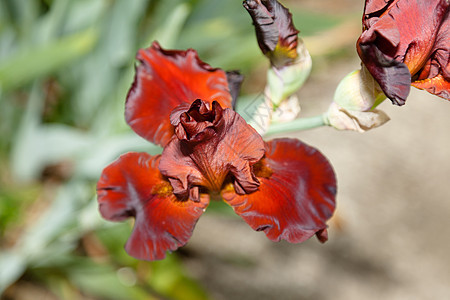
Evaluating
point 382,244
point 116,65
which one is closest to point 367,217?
point 382,244

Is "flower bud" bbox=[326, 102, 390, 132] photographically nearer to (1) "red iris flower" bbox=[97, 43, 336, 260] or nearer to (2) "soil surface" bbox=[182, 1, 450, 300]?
(1) "red iris flower" bbox=[97, 43, 336, 260]

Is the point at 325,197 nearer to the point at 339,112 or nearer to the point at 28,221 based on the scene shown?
the point at 339,112

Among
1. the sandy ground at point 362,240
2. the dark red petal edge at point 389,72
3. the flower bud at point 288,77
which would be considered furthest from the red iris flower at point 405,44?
the sandy ground at point 362,240

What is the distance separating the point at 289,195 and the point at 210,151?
4.2 inches

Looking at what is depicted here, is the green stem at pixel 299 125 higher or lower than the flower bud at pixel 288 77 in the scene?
lower

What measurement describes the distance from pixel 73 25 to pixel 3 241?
24.9 inches

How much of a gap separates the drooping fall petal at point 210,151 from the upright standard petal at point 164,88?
0.25 ft

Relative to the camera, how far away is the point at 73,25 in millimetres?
1248

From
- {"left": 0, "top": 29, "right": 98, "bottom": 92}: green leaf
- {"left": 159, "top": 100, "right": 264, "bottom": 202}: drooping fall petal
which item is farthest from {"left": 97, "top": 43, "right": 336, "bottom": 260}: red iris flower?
{"left": 0, "top": 29, "right": 98, "bottom": 92}: green leaf

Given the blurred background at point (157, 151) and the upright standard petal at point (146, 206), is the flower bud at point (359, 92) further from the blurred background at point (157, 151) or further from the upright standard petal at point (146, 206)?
the blurred background at point (157, 151)

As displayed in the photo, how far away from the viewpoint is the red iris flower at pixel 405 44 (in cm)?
45

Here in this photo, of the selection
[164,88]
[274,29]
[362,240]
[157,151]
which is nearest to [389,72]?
[274,29]

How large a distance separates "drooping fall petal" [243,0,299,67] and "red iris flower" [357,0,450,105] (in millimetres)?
93

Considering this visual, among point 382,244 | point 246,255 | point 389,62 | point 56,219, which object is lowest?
point 382,244
